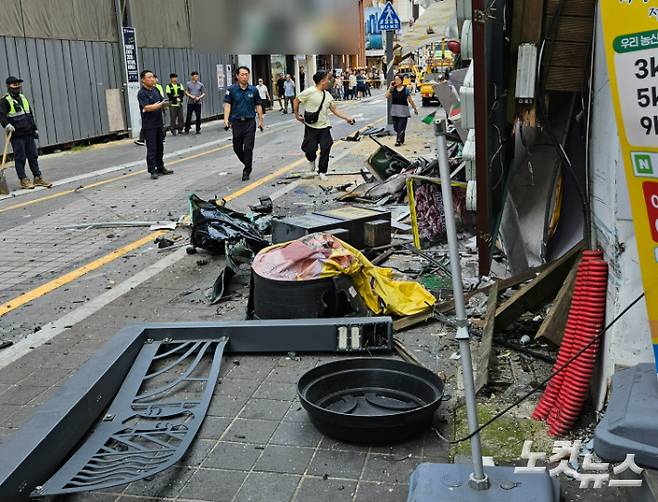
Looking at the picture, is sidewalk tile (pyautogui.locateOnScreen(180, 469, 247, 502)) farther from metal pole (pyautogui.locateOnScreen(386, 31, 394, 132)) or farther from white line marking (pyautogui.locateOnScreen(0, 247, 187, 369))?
metal pole (pyautogui.locateOnScreen(386, 31, 394, 132))

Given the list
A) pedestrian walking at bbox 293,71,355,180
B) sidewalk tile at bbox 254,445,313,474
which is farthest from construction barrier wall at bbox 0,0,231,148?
sidewalk tile at bbox 254,445,313,474

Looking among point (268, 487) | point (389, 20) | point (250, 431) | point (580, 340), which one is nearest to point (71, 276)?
point (250, 431)

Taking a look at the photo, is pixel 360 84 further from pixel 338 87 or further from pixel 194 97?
pixel 194 97

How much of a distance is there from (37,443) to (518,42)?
3611mm

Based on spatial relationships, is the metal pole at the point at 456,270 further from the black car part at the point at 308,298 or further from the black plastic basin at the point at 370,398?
the black car part at the point at 308,298

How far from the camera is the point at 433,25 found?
12.0m

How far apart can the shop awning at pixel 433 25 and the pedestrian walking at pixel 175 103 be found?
11949 mm

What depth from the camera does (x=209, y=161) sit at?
1683cm

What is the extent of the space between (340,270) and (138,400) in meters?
1.80

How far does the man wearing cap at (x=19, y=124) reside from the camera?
518 inches

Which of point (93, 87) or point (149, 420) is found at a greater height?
point (93, 87)

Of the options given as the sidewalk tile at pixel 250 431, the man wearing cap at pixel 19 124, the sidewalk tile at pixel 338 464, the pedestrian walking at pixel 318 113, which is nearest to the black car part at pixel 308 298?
the sidewalk tile at pixel 250 431

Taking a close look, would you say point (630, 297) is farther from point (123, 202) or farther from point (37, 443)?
point (123, 202)

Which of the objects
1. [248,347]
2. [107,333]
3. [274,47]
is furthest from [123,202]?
[274,47]
